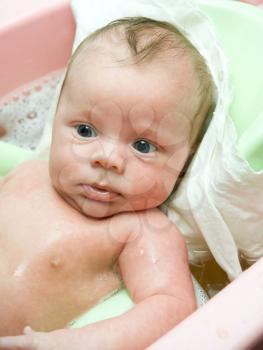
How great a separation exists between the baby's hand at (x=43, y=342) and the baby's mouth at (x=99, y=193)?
0.22m

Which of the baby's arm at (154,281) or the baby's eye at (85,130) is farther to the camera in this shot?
the baby's eye at (85,130)

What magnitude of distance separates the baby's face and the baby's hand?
0.74 ft

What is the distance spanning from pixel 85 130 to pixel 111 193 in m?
0.11

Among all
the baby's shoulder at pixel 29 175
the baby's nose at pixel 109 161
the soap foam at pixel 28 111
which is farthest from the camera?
the soap foam at pixel 28 111

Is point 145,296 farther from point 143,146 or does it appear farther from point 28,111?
point 28,111

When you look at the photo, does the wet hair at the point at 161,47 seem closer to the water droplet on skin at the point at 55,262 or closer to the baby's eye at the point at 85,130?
the baby's eye at the point at 85,130

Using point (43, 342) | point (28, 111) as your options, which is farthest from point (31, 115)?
point (43, 342)

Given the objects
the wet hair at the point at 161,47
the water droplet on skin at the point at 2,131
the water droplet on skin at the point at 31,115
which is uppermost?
the wet hair at the point at 161,47

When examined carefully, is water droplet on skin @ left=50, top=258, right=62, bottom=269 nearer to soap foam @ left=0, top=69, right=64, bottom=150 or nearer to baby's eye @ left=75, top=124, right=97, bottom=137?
baby's eye @ left=75, top=124, right=97, bottom=137

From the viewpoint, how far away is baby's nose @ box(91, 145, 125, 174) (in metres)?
0.89

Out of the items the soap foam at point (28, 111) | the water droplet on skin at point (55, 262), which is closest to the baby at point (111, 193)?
the water droplet on skin at point (55, 262)

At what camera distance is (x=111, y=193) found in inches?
36.4

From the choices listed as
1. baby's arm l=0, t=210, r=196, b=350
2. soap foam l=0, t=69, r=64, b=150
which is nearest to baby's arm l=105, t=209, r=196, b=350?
baby's arm l=0, t=210, r=196, b=350

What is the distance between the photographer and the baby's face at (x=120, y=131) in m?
0.91
